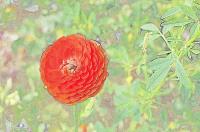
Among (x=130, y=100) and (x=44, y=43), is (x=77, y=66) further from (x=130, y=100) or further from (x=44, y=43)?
(x=44, y=43)

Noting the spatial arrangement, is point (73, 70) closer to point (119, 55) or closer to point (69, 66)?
point (69, 66)

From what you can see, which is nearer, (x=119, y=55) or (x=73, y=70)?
(x=73, y=70)

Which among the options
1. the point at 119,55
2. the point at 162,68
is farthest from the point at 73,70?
the point at 119,55

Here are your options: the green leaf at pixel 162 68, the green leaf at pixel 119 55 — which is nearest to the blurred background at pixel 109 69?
the green leaf at pixel 119 55

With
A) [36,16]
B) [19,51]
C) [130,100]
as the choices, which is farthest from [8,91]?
[130,100]

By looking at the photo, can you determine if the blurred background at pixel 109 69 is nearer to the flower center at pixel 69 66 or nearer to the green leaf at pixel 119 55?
the green leaf at pixel 119 55

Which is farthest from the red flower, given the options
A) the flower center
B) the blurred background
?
the blurred background
